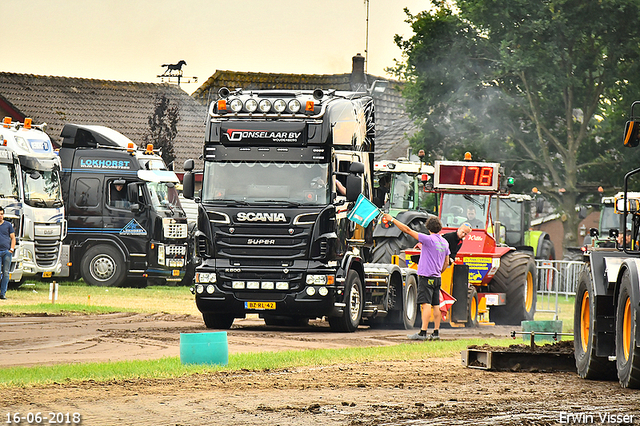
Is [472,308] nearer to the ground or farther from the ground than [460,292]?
nearer to the ground

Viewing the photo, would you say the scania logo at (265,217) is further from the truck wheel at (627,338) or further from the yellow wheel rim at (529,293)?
the yellow wheel rim at (529,293)

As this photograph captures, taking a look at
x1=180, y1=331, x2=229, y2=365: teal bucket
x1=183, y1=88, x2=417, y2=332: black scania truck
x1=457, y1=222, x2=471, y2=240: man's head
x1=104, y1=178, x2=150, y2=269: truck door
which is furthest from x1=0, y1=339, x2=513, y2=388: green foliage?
x1=104, y1=178, x2=150, y2=269: truck door

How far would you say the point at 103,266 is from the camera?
31203 millimetres

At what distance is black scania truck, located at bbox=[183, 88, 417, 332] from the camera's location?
17.7 m

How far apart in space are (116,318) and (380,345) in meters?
5.99

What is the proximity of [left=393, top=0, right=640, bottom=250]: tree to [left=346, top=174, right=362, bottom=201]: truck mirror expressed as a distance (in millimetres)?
21447

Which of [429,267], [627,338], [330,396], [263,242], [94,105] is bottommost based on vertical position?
[330,396]

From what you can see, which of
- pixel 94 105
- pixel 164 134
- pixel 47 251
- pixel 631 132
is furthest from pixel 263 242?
pixel 94 105

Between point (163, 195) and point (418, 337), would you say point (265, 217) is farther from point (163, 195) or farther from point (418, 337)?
point (163, 195)

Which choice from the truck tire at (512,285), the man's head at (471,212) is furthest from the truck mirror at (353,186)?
the truck tire at (512,285)

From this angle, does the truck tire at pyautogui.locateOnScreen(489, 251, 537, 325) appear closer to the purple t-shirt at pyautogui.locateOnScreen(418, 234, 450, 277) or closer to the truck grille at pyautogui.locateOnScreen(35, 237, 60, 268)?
the purple t-shirt at pyautogui.locateOnScreen(418, 234, 450, 277)

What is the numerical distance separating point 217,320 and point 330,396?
8.92m

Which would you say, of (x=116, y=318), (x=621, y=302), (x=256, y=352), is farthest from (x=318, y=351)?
(x=116, y=318)

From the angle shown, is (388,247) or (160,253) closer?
(388,247)
